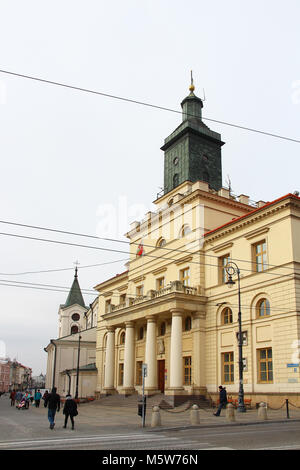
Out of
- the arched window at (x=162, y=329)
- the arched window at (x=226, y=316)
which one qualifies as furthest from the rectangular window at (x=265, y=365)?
the arched window at (x=162, y=329)

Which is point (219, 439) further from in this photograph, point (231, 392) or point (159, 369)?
point (159, 369)

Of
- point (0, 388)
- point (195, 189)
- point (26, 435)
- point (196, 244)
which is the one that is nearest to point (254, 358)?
point (196, 244)

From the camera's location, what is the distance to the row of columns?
Result: 32.4m

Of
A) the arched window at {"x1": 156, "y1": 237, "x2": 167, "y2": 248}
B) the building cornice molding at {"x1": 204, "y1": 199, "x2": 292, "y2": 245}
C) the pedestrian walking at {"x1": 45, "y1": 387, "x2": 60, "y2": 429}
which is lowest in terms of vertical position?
the pedestrian walking at {"x1": 45, "y1": 387, "x2": 60, "y2": 429}

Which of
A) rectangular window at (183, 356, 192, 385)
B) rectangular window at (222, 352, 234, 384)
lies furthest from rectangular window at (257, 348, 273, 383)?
rectangular window at (183, 356, 192, 385)

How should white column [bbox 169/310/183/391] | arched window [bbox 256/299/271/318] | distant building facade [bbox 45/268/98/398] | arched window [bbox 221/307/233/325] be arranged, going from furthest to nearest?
distant building facade [bbox 45/268/98/398] → arched window [bbox 221/307/233/325] → white column [bbox 169/310/183/391] → arched window [bbox 256/299/271/318]

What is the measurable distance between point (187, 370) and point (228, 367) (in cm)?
406

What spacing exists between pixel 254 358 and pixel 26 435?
17737 mm

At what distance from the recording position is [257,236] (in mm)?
30953

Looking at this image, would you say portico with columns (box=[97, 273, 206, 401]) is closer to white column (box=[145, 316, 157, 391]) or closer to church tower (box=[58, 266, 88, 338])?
white column (box=[145, 316, 157, 391])

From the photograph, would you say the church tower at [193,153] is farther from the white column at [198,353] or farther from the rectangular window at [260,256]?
the white column at [198,353]

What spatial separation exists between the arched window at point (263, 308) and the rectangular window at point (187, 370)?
7.65 meters

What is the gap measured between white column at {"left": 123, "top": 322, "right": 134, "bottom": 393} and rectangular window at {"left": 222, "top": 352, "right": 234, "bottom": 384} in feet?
32.8

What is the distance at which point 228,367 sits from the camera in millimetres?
32125
